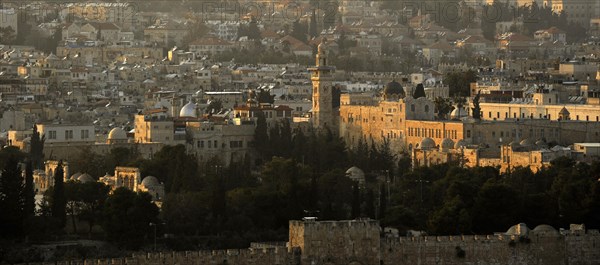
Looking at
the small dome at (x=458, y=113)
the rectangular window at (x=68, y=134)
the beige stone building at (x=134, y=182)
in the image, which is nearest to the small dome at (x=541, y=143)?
the small dome at (x=458, y=113)

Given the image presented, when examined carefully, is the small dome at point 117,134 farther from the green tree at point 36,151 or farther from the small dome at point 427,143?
the small dome at point 427,143

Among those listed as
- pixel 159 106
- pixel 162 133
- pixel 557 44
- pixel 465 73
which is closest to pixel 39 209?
pixel 162 133

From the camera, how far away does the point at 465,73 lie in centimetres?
8644

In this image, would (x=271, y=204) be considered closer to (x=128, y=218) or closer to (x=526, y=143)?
(x=128, y=218)

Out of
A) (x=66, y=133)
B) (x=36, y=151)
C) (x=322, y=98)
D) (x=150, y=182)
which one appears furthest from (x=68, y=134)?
(x=150, y=182)

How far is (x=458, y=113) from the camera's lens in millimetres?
71812

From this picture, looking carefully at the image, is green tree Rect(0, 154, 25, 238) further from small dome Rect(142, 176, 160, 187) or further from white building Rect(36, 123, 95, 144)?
white building Rect(36, 123, 95, 144)

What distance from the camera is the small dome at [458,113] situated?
233ft

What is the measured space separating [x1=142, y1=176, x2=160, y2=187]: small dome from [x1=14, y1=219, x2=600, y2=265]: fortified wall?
42.8 ft

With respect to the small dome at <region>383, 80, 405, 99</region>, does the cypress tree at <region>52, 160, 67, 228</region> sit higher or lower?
lower

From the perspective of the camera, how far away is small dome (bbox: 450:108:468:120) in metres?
70.9

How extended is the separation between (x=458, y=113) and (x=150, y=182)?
16391mm

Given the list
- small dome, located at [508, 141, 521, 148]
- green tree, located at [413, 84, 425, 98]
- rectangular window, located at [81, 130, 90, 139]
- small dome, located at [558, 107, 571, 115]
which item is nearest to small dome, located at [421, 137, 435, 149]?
small dome, located at [508, 141, 521, 148]

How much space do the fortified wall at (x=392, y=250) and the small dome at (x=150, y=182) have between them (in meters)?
13.0
